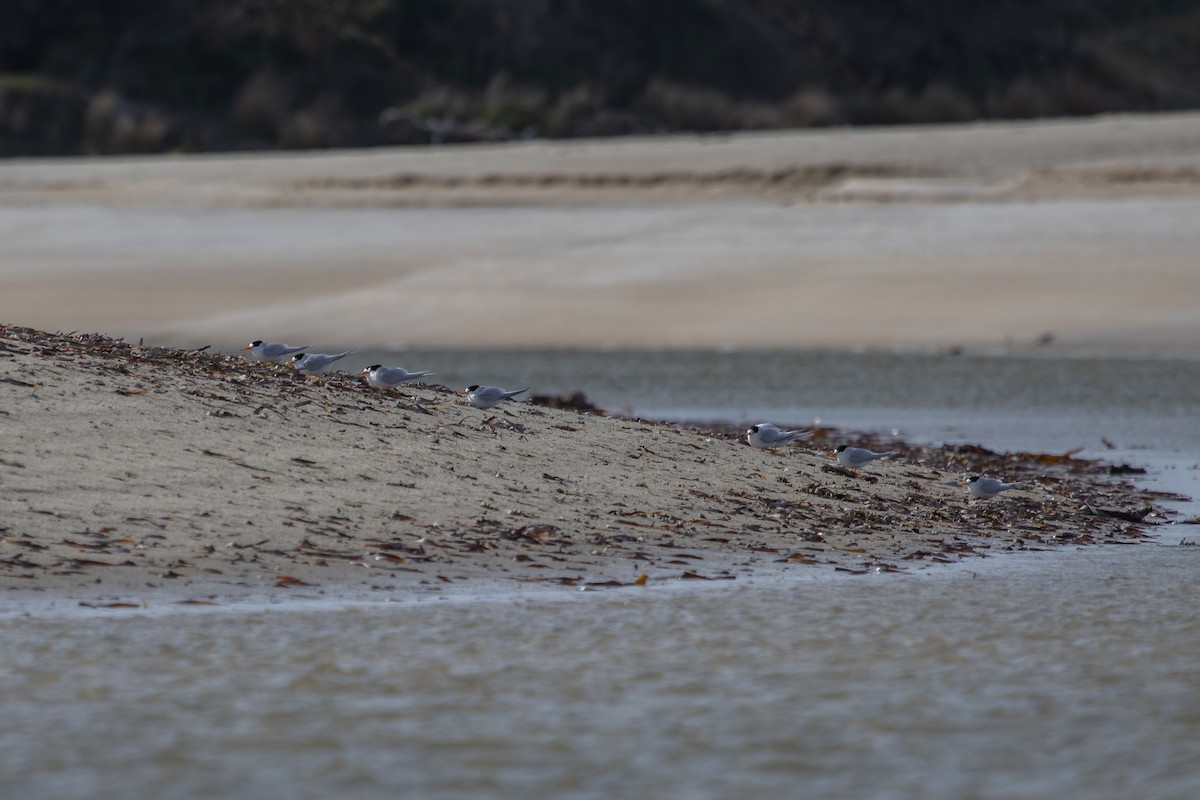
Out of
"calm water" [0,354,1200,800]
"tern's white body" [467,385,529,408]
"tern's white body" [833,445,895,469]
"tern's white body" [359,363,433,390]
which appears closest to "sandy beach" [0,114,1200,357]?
"tern's white body" [833,445,895,469]

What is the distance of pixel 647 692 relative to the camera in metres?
4.70

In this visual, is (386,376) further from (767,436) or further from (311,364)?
(767,436)

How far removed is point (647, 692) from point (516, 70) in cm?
3071

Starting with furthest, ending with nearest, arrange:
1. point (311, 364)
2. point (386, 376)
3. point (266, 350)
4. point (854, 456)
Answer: point (266, 350)
point (311, 364)
point (386, 376)
point (854, 456)

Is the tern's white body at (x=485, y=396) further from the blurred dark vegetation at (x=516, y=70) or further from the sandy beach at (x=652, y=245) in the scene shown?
the blurred dark vegetation at (x=516, y=70)

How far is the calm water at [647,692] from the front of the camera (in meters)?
4.03

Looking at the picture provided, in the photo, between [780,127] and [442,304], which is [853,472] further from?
[780,127]

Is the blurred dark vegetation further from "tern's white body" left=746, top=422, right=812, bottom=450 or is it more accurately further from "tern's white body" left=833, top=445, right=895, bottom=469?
"tern's white body" left=833, top=445, right=895, bottom=469

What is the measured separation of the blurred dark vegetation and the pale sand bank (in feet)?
73.7

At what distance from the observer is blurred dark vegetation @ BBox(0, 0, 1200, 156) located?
31.2m

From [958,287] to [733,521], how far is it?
933 centimetres

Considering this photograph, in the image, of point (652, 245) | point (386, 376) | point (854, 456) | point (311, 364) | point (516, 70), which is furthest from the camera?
point (516, 70)

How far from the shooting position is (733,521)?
716 cm

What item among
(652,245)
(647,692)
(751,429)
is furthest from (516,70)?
(647,692)
